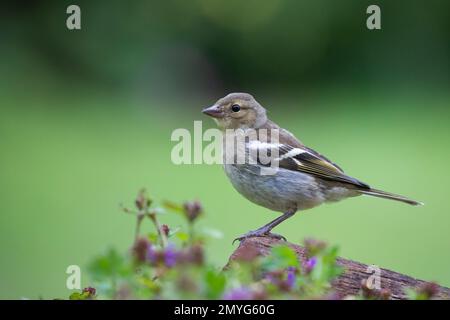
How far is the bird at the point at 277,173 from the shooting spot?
4422mm

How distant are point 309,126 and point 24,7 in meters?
6.47

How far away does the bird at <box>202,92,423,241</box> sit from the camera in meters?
4.42

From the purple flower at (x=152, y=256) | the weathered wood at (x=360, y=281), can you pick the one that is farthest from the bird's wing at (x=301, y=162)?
the purple flower at (x=152, y=256)

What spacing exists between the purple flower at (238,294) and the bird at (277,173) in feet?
8.31

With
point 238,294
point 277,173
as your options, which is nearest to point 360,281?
point 238,294

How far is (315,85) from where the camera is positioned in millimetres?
14742

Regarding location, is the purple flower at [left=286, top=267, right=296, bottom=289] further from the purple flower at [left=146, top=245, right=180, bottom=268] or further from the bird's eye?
the bird's eye

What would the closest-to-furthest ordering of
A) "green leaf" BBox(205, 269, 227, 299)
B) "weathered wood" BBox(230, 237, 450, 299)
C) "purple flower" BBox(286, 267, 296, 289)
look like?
"green leaf" BBox(205, 269, 227, 299), "purple flower" BBox(286, 267, 296, 289), "weathered wood" BBox(230, 237, 450, 299)

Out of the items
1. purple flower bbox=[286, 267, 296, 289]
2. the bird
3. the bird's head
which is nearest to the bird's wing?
the bird

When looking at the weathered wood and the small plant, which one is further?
the weathered wood

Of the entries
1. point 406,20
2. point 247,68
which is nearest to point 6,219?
point 247,68

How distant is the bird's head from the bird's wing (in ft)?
0.93

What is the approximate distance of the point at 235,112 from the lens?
4.95 meters

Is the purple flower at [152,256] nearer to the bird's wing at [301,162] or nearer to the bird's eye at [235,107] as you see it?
the bird's wing at [301,162]
